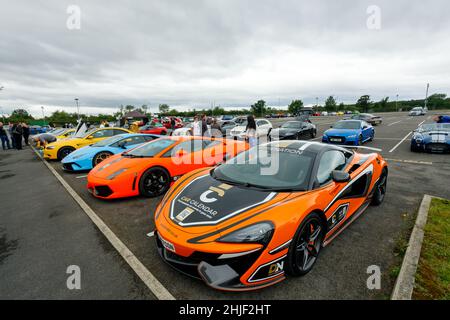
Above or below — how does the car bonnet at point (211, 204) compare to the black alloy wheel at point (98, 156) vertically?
above

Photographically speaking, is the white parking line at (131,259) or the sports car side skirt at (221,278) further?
the white parking line at (131,259)

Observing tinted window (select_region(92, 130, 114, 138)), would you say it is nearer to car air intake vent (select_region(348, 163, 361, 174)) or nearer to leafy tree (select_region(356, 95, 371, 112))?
car air intake vent (select_region(348, 163, 361, 174))

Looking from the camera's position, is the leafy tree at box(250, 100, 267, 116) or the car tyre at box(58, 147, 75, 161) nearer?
the car tyre at box(58, 147, 75, 161)

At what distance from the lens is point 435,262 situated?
227cm

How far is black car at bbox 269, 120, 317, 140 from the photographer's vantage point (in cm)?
1108

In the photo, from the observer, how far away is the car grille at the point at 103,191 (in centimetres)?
409

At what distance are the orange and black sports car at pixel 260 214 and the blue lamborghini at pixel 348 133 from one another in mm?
7255

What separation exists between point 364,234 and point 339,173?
111 centimetres

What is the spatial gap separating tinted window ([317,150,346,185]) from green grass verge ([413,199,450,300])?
1244 millimetres

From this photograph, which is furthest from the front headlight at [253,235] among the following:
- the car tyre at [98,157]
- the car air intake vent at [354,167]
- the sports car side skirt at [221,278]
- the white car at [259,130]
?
the white car at [259,130]

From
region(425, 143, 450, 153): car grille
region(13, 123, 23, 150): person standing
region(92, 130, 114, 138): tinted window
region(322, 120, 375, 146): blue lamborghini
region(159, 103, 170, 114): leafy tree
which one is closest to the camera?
region(425, 143, 450, 153): car grille

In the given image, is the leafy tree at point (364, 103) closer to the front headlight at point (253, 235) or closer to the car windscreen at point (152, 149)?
the car windscreen at point (152, 149)

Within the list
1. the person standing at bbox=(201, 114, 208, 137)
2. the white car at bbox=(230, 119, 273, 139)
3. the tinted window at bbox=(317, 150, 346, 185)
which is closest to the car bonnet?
the tinted window at bbox=(317, 150, 346, 185)
